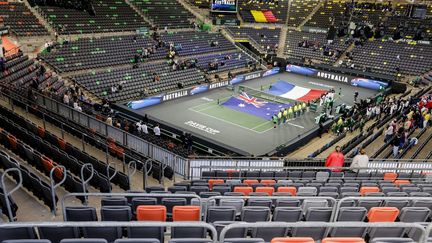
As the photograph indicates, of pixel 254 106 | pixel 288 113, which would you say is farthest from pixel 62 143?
pixel 254 106

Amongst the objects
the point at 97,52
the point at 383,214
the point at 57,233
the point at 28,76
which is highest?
the point at 57,233

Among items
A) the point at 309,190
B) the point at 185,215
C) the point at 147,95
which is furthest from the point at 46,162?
the point at 147,95

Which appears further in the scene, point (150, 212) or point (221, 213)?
point (221, 213)

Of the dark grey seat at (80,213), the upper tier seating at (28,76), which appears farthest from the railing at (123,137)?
the dark grey seat at (80,213)

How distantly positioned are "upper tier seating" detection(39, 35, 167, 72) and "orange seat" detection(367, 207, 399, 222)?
95.3 ft

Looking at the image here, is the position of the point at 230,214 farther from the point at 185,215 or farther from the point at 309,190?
the point at 309,190

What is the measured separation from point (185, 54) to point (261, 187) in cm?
3440

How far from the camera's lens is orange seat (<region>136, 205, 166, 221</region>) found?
6.82 metres

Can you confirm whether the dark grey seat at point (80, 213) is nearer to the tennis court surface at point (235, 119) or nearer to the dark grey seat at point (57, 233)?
the dark grey seat at point (57, 233)

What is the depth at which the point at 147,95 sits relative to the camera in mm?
31578

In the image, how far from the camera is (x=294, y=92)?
36156mm

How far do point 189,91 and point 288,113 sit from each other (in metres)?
9.95

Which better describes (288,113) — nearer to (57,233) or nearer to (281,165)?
(281,165)

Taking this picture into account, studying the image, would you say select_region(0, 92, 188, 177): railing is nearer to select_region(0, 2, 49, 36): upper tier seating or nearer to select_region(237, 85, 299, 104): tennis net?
select_region(0, 2, 49, 36): upper tier seating
